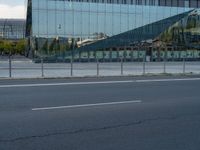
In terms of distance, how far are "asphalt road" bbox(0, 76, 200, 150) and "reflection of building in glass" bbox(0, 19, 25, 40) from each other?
3970 inches

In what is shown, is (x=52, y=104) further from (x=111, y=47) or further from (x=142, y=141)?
(x=111, y=47)

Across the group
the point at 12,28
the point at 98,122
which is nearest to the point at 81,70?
the point at 98,122

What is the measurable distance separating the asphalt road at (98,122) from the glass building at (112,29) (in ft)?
139

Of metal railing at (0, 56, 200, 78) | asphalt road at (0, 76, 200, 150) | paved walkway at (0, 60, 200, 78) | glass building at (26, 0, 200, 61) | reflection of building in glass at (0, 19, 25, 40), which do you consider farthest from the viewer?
reflection of building in glass at (0, 19, 25, 40)

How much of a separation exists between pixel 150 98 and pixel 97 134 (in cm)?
593

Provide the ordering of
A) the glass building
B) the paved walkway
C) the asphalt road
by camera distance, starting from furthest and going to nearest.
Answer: the glass building → the paved walkway → the asphalt road

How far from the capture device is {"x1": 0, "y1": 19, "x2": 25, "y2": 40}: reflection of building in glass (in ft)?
368

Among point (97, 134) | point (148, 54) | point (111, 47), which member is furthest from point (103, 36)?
point (97, 134)

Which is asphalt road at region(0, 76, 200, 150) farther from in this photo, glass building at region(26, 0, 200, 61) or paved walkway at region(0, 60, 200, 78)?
glass building at region(26, 0, 200, 61)

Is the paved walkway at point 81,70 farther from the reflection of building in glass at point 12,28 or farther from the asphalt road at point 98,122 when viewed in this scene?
the reflection of building in glass at point 12,28

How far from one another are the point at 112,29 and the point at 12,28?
61414 millimetres

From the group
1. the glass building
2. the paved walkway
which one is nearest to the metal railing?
the paved walkway

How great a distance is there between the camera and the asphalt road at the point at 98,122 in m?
7.10

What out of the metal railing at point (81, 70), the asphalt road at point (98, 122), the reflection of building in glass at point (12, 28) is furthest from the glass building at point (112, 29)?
the reflection of building in glass at point (12, 28)
